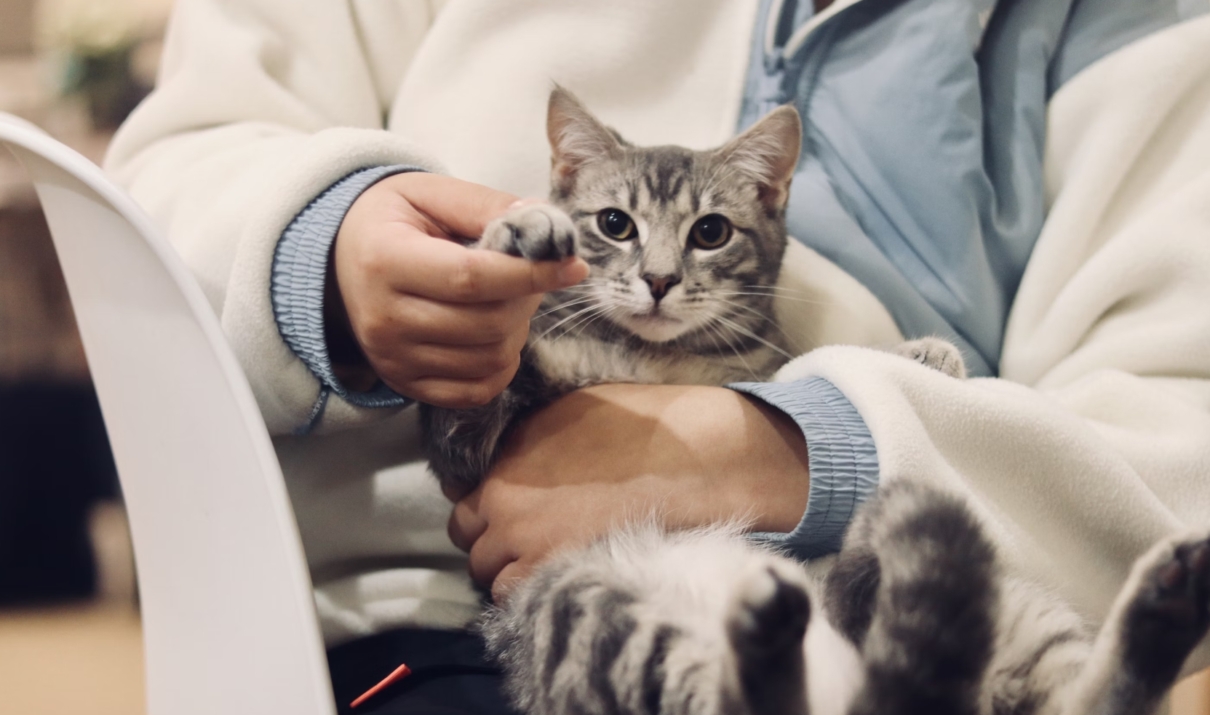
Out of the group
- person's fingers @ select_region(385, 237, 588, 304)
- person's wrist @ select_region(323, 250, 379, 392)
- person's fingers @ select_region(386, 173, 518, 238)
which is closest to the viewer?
person's fingers @ select_region(385, 237, 588, 304)

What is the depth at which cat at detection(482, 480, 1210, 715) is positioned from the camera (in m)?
0.44

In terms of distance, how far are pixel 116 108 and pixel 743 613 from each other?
69.1 inches

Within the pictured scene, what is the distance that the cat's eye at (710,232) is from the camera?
96 cm

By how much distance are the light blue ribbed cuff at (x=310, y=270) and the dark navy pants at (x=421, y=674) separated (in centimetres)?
30

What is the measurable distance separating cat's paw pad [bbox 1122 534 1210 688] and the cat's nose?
0.53 metres

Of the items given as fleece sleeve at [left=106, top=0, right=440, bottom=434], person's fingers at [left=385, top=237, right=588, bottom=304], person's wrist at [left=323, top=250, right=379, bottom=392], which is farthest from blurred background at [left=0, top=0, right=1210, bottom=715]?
person's fingers at [left=385, top=237, right=588, bottom=304]

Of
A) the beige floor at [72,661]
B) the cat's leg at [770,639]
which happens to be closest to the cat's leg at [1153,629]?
the cat's leg at [770,639]

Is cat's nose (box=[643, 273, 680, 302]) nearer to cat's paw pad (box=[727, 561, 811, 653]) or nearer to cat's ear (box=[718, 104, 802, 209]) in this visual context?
cat's ear (box=[718, 104, 802, 209])

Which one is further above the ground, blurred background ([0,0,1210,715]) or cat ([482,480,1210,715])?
cat ([482,480,1210,715])

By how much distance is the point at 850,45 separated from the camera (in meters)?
0.98

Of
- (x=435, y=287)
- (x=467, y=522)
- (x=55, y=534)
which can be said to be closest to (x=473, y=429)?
(x=467, y=522)

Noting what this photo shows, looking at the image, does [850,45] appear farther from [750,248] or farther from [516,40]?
[516,40]

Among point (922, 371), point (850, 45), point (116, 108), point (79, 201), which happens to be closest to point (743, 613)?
point (922, 371)

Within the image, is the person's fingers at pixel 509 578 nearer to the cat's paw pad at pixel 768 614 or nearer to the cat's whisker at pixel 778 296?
the cat's paw pad at pixel 768 614
